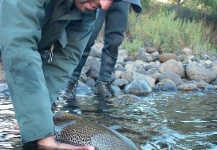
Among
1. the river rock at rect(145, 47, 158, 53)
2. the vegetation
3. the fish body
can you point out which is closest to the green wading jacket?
the fish body

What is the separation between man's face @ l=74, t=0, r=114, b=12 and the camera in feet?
8.54

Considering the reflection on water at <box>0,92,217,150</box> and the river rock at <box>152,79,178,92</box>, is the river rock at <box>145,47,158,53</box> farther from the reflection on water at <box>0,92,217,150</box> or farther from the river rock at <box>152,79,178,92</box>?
the reflection on water at <box>0,92,217,150</box>

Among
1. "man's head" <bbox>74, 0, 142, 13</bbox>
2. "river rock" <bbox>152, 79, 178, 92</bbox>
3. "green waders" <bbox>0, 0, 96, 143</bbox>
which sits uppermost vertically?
"man's head" <bbox>74, 0, 142, 13</bbox>

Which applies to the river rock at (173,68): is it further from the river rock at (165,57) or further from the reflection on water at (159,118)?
the reflection on water at (159,118)

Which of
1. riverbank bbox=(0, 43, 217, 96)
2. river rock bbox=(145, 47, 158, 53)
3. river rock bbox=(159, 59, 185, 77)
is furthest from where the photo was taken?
river rock bbox=(145, 47, 158, 53)

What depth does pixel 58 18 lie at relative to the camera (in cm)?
286

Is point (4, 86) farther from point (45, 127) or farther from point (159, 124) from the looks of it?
point (45, 127)

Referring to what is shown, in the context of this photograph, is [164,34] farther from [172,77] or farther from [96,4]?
[96,4]

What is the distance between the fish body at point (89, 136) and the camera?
9.40ft

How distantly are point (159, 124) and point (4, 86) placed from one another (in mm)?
2450

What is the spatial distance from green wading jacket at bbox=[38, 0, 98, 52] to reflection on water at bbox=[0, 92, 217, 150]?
2.51 feet

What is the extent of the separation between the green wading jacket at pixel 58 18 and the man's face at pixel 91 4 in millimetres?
49

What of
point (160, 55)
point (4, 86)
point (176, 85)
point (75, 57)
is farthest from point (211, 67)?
point (75, 57)

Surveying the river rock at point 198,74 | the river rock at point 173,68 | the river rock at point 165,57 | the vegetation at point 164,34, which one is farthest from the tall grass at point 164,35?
the river rock at point 198,74
